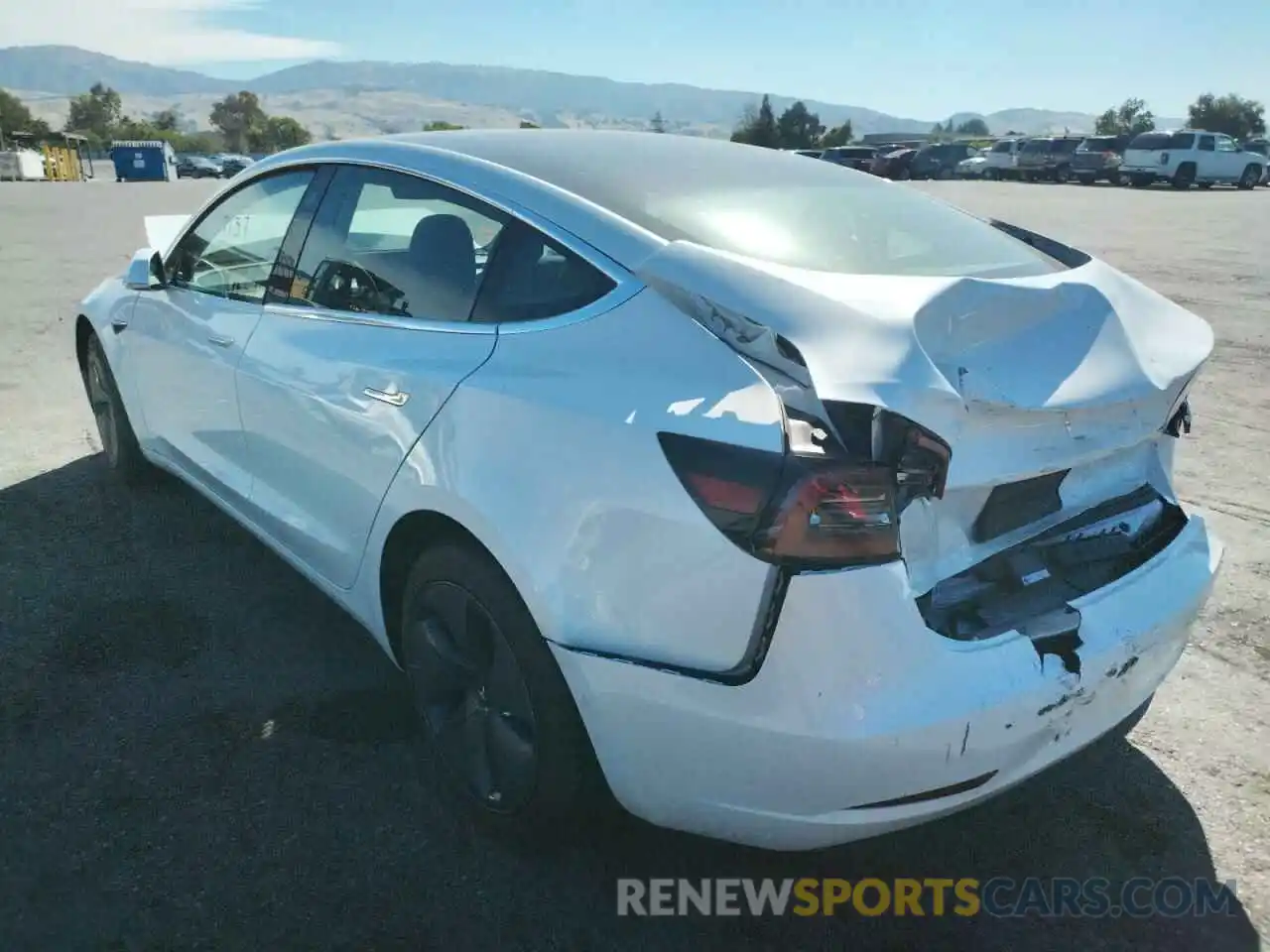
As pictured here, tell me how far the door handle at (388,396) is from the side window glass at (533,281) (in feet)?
0.88

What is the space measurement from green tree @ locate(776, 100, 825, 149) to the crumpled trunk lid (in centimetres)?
6968

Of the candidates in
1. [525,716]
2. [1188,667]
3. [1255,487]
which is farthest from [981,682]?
[1255,487]

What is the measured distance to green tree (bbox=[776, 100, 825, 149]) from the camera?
69688 mm

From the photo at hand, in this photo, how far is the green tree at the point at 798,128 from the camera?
229ft

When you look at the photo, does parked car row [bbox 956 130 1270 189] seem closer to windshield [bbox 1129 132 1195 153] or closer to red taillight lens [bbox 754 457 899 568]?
windshield [bbox 1129 132 1195 153]

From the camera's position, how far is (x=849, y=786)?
1.84 metres

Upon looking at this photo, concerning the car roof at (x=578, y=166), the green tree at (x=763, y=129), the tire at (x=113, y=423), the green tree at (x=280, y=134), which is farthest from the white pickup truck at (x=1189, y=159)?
the green tree at (x=280, y=134)

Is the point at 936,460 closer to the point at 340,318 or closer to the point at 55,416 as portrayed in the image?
the point at 340,318

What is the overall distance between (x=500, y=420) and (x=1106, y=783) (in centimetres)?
191

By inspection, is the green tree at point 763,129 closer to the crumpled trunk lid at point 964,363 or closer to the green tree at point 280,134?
the green tree at point 280,134

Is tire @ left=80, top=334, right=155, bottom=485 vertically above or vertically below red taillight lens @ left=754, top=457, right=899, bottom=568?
below

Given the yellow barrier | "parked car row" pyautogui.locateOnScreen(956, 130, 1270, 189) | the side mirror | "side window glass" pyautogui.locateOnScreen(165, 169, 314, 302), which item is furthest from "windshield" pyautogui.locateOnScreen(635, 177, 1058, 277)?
the yellow barrier

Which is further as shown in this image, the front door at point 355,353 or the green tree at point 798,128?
the green tree at point 798,128

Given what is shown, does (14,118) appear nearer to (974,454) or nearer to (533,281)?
(533,281)
